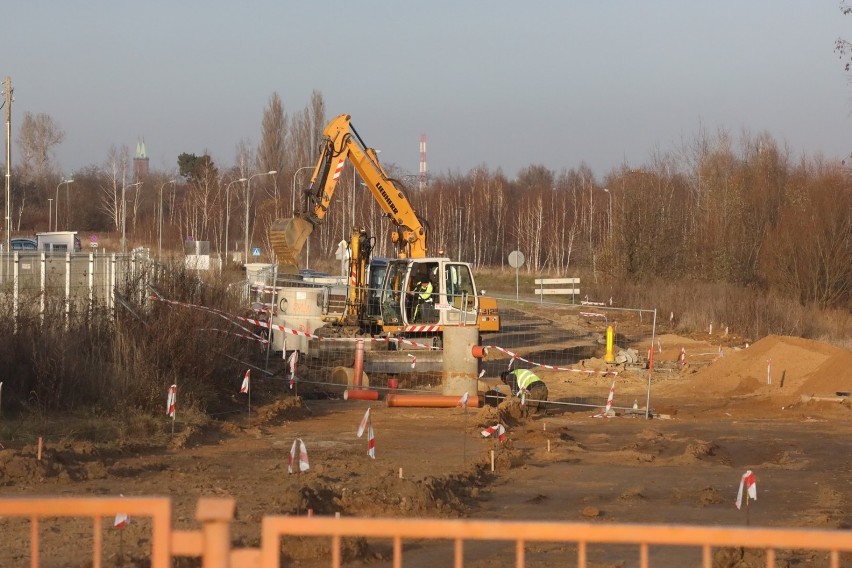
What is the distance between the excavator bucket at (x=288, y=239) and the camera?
2275cm

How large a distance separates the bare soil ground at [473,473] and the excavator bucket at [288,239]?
417 centimetres

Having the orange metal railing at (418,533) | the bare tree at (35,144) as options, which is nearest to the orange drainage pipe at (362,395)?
the orange metal railing at (418,533)

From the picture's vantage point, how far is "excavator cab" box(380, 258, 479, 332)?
81.4 ft

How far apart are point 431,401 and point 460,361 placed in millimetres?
941

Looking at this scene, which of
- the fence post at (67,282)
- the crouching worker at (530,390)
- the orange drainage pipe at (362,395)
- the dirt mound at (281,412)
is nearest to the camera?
the fence post at (67,282)

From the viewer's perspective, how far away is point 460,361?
62.9ft

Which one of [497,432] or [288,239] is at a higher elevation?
[288,239]

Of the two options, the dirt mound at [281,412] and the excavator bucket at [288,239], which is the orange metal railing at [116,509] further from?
the excavator bucket at [288,239]

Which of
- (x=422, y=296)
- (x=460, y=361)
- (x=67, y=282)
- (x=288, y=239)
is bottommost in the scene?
(x=460, y=361)

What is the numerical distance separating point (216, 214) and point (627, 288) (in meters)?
32.0

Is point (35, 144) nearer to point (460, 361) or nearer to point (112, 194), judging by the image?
Result: point (112, 194)

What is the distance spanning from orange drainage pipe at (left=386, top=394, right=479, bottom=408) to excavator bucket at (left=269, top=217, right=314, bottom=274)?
5329 millimetres

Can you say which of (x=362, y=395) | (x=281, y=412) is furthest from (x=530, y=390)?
(x=281, y=412)

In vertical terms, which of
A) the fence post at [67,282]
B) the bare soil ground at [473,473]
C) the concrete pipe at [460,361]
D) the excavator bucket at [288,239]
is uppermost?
the excavator bucket at [288,239]
